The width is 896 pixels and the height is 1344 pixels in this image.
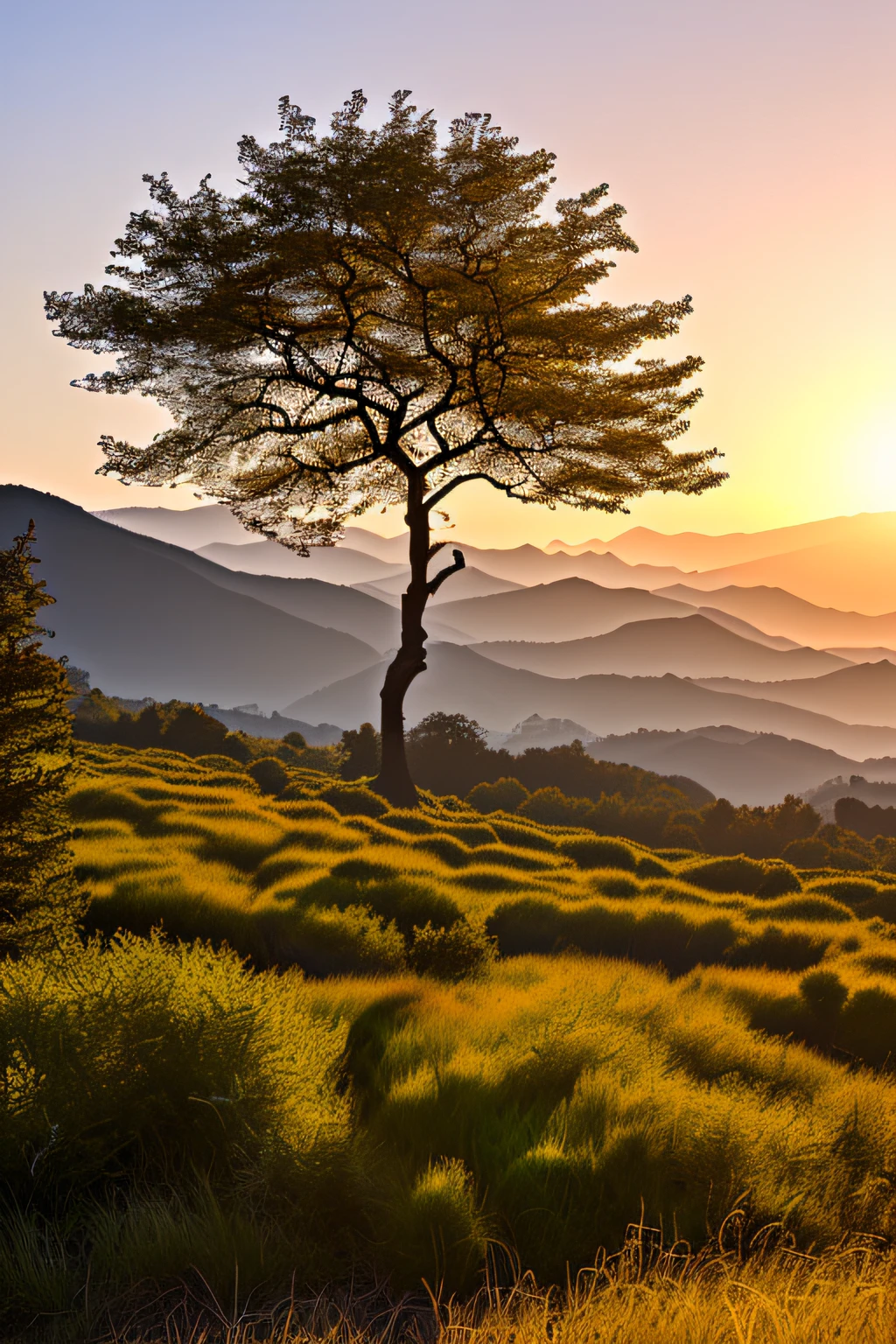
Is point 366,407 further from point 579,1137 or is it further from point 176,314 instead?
point 579,1137

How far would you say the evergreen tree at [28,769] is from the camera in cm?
727

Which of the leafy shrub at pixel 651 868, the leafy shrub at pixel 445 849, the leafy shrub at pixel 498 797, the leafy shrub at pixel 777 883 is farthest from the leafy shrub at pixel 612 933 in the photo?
the leafy shrub at pixel 498 797

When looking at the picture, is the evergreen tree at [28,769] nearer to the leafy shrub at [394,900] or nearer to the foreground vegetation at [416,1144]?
the foreground vegetation at [416,1144]

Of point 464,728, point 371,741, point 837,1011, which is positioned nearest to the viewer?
point 837,1011

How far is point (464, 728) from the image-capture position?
1670 inches

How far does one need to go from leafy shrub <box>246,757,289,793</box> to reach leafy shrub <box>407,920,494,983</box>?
13194 mm

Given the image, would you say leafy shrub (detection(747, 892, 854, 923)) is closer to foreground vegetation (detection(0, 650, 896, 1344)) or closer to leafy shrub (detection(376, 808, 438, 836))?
foreground vegetation (detection(0, 650, 896, 1344))

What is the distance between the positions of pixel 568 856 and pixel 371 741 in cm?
1882

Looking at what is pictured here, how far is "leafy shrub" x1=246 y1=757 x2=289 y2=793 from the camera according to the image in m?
23.4

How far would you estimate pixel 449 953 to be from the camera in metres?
9.99

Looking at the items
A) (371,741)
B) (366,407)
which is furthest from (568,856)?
(371,741)

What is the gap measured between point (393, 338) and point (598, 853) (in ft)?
40.3

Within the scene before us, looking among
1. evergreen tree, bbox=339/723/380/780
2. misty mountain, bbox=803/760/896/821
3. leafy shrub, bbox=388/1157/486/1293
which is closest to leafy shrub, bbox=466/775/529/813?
evergreen tree, bbox=339/723/380/780

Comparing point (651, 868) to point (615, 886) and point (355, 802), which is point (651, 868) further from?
point (355, 802)
